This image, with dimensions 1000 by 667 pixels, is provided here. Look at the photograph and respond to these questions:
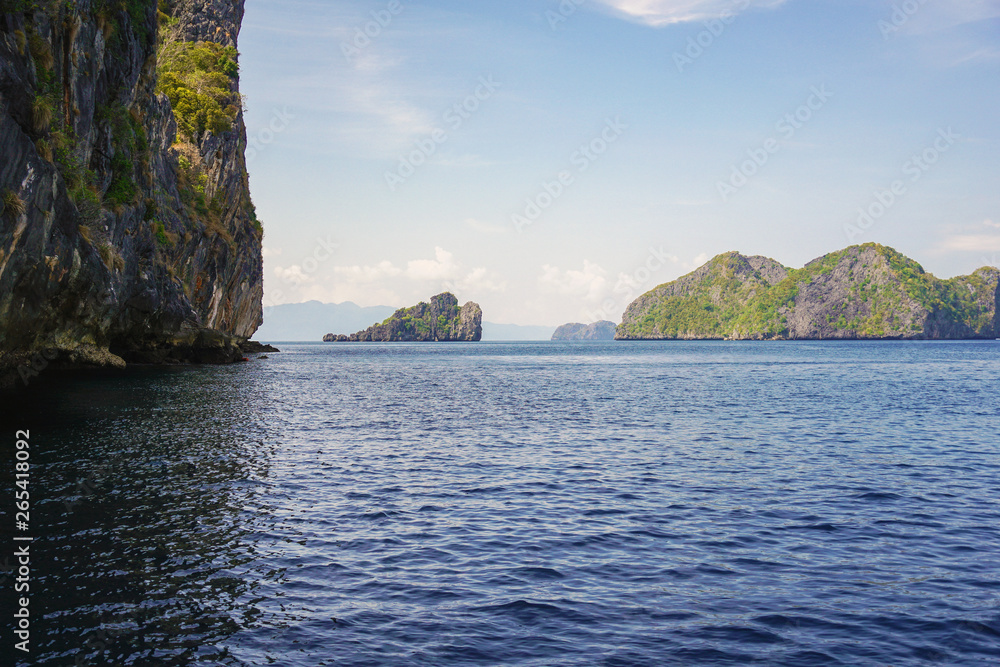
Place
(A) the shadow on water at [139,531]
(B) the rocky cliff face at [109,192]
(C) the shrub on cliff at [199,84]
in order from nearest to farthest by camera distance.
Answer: (A) the shadow on water at [139,531], (B) the rocky cliff face at [109,192], (C) the shrub on cliff at [199,84]

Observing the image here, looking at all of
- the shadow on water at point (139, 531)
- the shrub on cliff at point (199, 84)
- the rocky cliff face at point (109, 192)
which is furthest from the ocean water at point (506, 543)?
the shrub on cliff at point (199, 84)

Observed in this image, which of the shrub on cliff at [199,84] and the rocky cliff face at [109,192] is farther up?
the shrub on cliff at [199,84]

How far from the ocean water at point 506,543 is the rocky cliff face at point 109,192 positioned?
9184 millimetres

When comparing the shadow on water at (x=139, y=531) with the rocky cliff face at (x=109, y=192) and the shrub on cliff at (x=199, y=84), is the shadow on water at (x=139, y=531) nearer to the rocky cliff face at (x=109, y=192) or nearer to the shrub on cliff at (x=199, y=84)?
the rocky cliff face at (x=109, y=192)

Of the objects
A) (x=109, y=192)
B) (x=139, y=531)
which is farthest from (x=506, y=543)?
(x=109, y=192)

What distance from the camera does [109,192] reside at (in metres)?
50.0

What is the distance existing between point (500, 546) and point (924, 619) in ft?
24.9

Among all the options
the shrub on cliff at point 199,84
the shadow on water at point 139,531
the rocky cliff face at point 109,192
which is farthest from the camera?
the shrub on cliff at point 199,84

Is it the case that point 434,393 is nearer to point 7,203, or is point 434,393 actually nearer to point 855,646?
point 7,203

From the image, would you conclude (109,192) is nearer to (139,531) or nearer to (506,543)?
(139,531)

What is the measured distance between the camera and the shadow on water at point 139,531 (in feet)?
31.5

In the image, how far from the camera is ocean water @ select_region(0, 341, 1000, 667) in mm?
9656

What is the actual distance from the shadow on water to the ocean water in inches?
2.4

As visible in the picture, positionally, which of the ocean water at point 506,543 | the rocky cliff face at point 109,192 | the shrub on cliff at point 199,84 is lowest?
the ocean water at point 506,543
